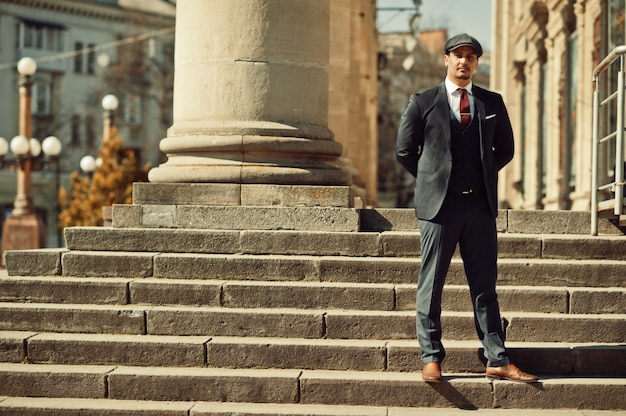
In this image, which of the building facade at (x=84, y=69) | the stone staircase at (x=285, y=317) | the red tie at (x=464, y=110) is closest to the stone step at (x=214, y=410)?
the stone staircase at (x=285, y=317)

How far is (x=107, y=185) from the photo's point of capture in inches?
1167

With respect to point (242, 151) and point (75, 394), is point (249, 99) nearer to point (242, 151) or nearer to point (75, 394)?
point (242, 151)

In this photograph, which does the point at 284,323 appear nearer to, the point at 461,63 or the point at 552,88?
the point at 461,63

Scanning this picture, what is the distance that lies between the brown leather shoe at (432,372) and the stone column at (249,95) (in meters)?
3.15

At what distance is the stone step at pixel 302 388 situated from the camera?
746 centimetres

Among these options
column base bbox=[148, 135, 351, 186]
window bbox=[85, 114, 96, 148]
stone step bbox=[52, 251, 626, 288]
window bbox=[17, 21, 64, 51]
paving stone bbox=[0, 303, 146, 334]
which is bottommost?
paving stone bbox=[0, 303, 146, 334]

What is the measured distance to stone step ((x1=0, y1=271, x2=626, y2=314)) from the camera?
27.8ft

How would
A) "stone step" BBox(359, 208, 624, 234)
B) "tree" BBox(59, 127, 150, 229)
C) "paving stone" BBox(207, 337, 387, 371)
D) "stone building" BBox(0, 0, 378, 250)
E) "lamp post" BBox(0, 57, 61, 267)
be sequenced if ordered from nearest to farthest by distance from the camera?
"paving stone" BBox(207, 337, 387, 371) → "stone step" BBox(359, 208, 624, 234) → "lamp post" BBox(0, 57, 61, 267) → "tree" BBox(59, 127, 150, 229) → "stone building" BBox(0, 0, 378, 250)

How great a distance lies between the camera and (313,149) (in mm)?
10367

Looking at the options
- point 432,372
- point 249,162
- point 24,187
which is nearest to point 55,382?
point 432,372

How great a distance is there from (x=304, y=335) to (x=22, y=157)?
19769 mm

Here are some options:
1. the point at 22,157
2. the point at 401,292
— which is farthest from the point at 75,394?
the point at 22,157

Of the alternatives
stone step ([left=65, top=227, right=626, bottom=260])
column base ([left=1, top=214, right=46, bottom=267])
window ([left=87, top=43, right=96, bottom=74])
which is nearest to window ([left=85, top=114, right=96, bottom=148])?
window ([left=87, top=43, right=96, bottom=74])

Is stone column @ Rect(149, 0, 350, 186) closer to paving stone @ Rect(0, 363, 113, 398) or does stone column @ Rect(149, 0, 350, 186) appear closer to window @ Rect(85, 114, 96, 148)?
paving stone @ Rect(0, 363, 113, 398)
